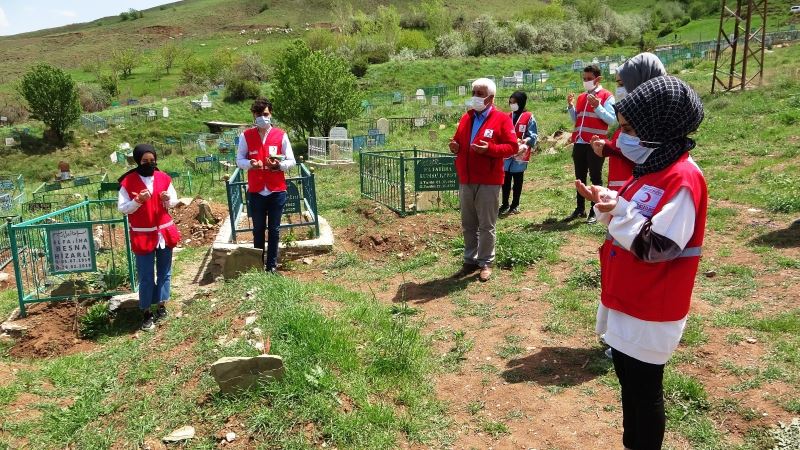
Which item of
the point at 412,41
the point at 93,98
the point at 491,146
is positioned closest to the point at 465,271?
the point at 491,146

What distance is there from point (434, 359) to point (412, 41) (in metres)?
59.6

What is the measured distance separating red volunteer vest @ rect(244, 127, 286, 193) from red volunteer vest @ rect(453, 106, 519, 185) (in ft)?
6.77

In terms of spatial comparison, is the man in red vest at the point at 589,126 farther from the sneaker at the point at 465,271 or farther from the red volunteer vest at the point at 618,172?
the red volunteer vest at the point at 618,172

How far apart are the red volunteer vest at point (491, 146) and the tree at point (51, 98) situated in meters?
33.3

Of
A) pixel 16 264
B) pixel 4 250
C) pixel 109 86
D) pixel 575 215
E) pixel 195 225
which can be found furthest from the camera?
pixel 109 86

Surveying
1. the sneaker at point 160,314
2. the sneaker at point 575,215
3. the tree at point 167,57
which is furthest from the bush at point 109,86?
the sneaker at point 575,215

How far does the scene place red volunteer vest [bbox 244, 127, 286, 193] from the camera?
644 centimetres

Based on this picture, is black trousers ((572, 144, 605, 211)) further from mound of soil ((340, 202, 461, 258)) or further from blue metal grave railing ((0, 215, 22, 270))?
blue metal grave railing ((0, 215, 22, 270))

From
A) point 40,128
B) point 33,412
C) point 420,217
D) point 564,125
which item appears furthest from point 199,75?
point 33,412

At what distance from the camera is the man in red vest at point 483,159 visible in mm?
5828

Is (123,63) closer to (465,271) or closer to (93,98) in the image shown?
(93,98)

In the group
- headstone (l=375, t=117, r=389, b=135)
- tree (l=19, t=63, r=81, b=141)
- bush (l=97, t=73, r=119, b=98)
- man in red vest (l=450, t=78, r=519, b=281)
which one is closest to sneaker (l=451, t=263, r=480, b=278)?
man in red vest (l=450, t=78, r=519, b=281)

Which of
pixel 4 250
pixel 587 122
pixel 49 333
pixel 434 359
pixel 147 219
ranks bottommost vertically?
pixel 4 250

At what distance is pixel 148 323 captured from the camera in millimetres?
6086
